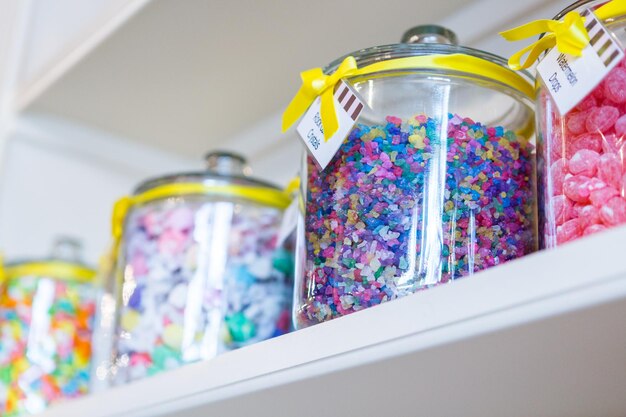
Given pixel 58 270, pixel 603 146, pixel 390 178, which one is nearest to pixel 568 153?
pixel 603 146

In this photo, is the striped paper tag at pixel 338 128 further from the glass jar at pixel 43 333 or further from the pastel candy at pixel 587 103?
the glass jar at pixel 43 333

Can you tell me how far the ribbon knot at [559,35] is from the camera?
24.6 inches

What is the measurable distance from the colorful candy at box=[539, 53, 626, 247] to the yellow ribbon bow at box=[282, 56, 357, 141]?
190 mm

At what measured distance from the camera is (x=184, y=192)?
3.42ft

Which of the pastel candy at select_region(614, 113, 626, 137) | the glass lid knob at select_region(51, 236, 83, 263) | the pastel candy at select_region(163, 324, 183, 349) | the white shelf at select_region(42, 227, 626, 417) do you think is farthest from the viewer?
the glass lid knob at select_region(51, 236, 83, 263)

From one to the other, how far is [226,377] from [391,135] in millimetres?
258

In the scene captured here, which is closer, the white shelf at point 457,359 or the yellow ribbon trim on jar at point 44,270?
the white shelf at point 457,359

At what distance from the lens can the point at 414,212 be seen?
0.72 m

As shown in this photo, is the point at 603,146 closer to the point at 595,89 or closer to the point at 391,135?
the point at 595,89

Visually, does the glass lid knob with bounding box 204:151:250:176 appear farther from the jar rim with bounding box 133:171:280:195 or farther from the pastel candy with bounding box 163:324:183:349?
the pastel candy with bounding box 163:324:183:349

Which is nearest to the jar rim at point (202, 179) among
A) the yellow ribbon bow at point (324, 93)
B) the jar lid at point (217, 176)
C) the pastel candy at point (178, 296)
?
the jar lid at point (217, 176)

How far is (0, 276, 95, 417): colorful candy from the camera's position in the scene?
1184mm

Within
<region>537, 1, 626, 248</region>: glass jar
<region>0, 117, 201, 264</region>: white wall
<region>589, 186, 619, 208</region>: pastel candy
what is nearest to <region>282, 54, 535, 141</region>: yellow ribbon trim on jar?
<region>537, 1, 626, 248</region>: glass jar

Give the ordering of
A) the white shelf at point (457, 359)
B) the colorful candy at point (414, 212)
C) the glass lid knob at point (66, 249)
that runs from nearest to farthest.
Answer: the white shelf at point (457, 359), the colorful candy at point (414, 212), the glass lid knob at point (66, 249)
